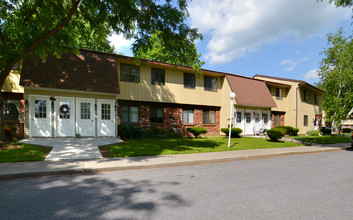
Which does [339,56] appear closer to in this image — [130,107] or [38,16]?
[130,107]

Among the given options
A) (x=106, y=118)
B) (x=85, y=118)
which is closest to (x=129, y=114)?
(x=106, y=118)

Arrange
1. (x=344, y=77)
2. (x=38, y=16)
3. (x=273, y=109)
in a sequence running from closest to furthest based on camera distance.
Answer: (x=38, y=16) → (x=273, y=109) → (x=344, y=77)

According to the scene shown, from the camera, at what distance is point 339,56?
2683 cm

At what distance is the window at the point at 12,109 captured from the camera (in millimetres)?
12747

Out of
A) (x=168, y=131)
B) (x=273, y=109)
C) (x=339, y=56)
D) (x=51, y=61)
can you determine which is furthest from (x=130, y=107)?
(x=339, y=56)

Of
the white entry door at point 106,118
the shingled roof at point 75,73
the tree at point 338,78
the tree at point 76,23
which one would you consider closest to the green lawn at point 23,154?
the tree at point 76,23

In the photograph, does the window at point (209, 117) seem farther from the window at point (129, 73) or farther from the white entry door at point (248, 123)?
the window at point (129, 73)

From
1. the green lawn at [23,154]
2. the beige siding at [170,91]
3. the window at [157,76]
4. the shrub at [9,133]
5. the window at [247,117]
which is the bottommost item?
the green lawn at [23,154]

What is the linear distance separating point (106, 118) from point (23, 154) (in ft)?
20.0

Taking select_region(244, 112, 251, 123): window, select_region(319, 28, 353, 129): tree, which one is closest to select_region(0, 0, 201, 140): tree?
select_region(244, 112, 251, 123): window

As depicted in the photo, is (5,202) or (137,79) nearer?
(5,202)

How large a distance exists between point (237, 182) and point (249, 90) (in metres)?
16.1

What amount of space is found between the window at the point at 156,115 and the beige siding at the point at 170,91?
0.91 metres

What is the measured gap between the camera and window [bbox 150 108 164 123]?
1632cm
